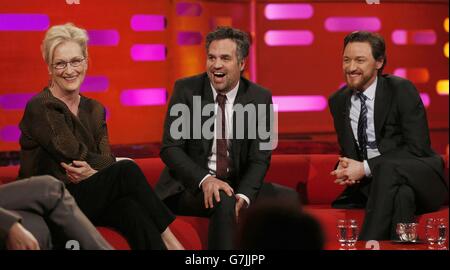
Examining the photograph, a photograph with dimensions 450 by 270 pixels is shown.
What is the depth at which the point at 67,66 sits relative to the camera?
3.23 m

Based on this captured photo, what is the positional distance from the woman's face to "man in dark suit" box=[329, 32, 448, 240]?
112cm

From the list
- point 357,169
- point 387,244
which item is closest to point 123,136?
point 357,169

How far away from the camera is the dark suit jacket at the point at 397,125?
3.63 metres

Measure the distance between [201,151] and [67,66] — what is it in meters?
0.64

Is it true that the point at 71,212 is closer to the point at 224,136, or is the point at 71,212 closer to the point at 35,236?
the point at 35,236

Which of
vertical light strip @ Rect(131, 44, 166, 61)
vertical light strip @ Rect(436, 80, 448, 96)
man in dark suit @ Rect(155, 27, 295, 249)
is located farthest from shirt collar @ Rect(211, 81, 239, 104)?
vertical light strip @ Rect(436, 80, 448, 96)

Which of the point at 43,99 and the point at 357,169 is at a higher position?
the point at 43,99

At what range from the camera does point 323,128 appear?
5.01 m

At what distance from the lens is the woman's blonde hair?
3.24 meters

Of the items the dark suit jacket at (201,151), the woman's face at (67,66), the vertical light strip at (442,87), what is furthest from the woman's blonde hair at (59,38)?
the vertical light strip at (442,87)

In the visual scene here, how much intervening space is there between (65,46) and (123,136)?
116cm

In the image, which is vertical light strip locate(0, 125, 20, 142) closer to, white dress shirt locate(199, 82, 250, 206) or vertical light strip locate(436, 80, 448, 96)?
white dress shirt locate(199, 82, 250, 206)

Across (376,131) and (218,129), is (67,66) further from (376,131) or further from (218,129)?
(376,131)

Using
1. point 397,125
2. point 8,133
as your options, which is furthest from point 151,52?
point 397,125
